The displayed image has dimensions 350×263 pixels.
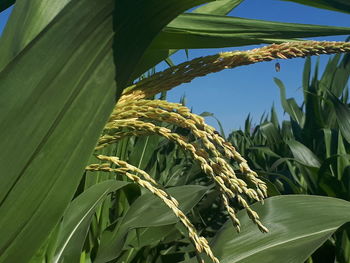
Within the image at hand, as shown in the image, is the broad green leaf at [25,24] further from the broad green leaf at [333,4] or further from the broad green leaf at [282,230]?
the broad green leaf at [282,230]

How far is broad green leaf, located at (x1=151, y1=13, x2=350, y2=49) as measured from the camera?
0.56m

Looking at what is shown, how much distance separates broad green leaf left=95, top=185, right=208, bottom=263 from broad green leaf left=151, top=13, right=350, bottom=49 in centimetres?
58

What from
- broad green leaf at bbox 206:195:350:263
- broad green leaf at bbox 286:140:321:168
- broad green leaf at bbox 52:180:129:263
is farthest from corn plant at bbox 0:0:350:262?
broad green leaf at bbox 286:140:321:168

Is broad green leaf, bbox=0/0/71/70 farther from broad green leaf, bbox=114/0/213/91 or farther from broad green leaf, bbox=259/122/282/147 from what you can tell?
broad green leaf, bbox=259/122/282/147

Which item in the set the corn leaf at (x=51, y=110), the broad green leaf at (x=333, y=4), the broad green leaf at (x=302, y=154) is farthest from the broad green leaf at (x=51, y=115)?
the broad green leaf at (x=302, y=154)

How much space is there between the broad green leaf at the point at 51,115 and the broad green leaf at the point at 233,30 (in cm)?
17

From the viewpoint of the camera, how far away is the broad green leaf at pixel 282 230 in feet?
3.36

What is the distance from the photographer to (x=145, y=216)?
1.17m

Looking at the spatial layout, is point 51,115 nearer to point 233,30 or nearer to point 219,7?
point 233,30

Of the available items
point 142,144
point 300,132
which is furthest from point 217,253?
point 300,132

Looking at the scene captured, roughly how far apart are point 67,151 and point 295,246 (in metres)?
0.70

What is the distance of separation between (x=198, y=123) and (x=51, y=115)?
14 centimetres

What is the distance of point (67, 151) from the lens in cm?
45

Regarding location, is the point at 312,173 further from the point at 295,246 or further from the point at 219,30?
the point at 219,30
